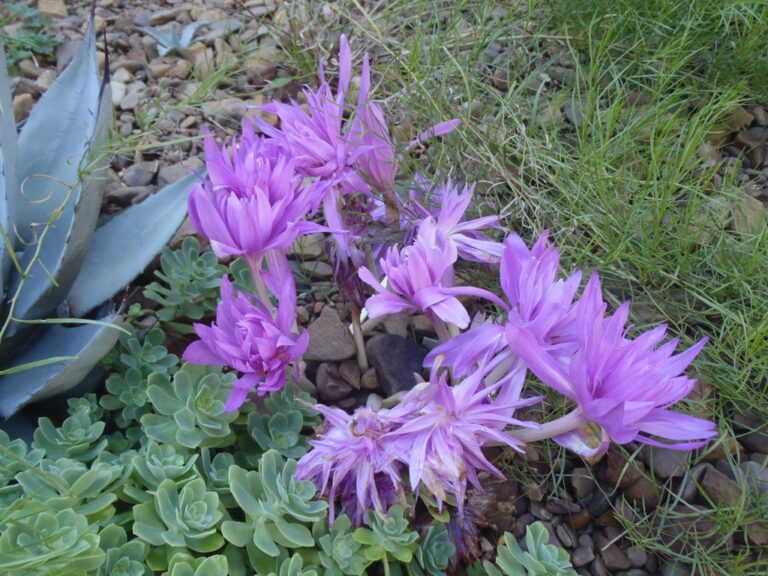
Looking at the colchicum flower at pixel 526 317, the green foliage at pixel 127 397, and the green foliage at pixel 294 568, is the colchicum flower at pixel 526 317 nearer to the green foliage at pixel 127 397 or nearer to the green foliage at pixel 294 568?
the green foliage at pixel 294 568

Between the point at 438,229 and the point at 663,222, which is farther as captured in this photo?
the point at 663,222

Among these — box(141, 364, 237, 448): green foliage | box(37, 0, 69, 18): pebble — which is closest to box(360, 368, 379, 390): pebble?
box(141, 364, 237, 448): green foliage

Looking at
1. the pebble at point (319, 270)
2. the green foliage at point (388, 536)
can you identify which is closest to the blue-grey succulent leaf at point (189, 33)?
the pebble at point (319, 270)

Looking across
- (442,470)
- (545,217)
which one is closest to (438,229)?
(442,470)

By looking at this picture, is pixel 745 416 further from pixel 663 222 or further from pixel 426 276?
pixel 426 276

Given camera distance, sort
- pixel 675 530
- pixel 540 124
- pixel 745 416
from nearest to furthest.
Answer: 1. pixel 675 530
2. pixel 745 416
3. pixel 540 124

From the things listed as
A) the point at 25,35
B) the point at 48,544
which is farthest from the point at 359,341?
the point at 25,35
